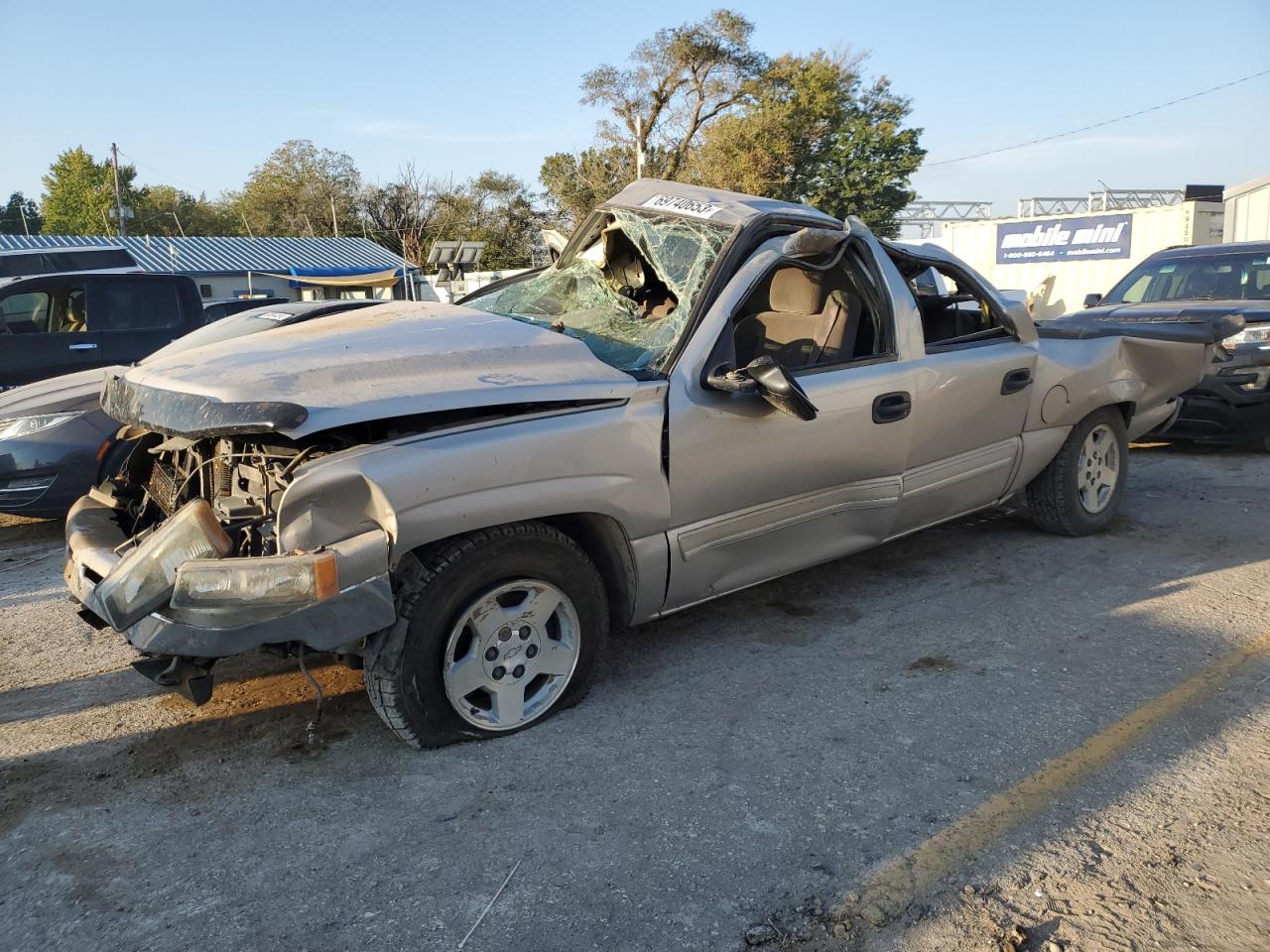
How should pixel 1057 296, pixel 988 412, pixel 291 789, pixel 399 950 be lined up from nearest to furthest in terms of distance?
pixel 399 950
pixel 291 789
pixel 988 412
pixel 1057 296

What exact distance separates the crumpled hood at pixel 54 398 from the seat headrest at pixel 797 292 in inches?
156

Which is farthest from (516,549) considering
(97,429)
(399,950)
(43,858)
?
(97,429)

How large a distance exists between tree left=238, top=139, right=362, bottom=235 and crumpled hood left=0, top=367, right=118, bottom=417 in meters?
52.6

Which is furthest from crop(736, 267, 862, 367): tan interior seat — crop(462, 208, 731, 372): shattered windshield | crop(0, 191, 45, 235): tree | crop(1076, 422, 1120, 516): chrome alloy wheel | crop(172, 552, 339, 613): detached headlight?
crop(0, 191, 45, 235): tree

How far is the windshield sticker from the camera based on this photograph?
13.2 feet

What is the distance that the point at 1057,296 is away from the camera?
18.7 meters

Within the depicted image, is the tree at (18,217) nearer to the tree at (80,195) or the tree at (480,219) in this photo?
the tree at (80,195)

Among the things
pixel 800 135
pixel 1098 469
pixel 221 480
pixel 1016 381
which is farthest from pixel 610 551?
pixel 800 135

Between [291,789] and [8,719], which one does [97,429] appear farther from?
[291,789]

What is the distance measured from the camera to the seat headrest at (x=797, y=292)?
14.3 ft

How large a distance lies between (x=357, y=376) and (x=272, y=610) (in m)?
0.79

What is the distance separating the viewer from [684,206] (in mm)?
4148

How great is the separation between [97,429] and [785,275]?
4.22 metres

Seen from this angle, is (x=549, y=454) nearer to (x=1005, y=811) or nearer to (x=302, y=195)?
(x=1005, y=811)
